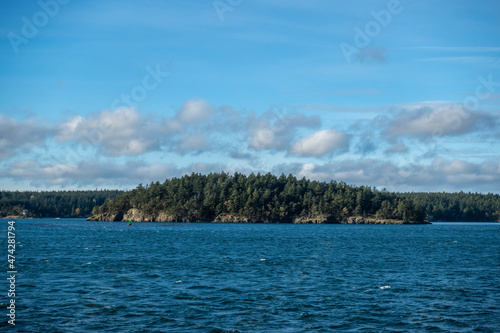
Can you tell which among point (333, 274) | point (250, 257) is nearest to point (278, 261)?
point (250, 257)

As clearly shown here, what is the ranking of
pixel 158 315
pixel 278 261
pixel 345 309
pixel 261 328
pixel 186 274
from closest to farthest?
pixel 261 328
pixel 158 315
pixel 345 309
pixel 186 274
pixel 278 261

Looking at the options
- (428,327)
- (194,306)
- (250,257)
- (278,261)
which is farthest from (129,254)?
(428,327)

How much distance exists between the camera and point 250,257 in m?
55.3

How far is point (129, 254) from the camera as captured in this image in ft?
189

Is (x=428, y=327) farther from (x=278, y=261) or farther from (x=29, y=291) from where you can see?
(x=278, y=261)

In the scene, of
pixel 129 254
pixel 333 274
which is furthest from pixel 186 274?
pixel 129 254

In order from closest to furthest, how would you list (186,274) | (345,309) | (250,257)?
(345,309) → (186,274) → (250,257)

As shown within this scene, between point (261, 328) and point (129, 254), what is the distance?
125 feet

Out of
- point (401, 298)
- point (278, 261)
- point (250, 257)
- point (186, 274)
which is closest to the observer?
point (401, 298)

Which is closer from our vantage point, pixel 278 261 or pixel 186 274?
pixel 186 274

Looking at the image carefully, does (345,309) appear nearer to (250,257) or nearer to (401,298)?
(401,298)

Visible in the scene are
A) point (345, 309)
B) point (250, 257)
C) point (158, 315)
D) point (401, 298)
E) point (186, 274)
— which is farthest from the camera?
point (250, 257)

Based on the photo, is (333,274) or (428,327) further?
(333,274)

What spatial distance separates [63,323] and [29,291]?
9458 millimetres
